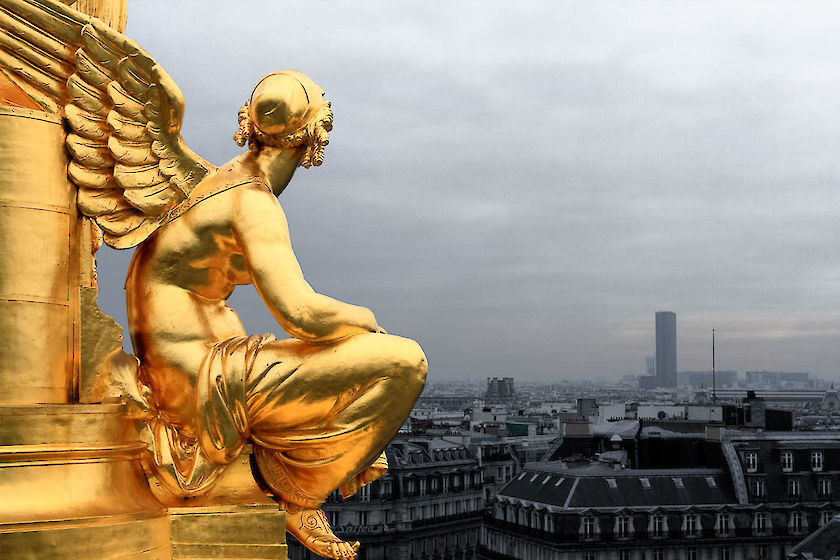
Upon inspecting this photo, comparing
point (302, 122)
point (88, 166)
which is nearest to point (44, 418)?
point (88, 166)

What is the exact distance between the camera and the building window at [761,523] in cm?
5209

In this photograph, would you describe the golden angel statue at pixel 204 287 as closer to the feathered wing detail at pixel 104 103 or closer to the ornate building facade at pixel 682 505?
the feathered wing detail at pixel 104 103

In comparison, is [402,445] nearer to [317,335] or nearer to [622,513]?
[622,513]

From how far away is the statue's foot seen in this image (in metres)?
6.46

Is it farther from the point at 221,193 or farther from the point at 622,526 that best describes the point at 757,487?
the point at 221,193

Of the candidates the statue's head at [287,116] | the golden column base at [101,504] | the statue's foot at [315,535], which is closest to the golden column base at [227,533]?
the golden column base at [101,504]

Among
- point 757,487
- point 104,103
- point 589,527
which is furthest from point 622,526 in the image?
point 104,103

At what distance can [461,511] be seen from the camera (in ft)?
195

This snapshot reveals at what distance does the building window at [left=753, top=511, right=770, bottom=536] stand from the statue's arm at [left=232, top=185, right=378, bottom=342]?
1966 inches

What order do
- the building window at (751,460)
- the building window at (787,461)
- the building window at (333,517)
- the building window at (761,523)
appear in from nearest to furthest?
the building window at (761,523)
the building window at (333,517)
the building window at (751,460)
the building window at (787,461)

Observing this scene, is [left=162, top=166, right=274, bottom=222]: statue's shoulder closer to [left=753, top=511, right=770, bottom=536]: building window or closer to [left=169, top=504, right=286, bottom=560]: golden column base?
[left=169, top=504, right=286, bottom=560]: golden column base

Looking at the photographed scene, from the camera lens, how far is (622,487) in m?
51.1

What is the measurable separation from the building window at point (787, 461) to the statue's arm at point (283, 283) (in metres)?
51.6

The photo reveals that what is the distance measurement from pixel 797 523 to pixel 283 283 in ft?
171
